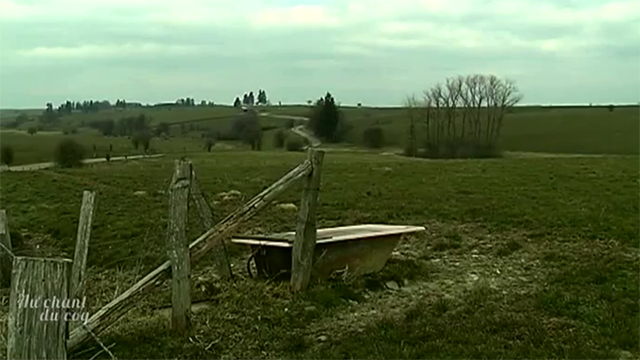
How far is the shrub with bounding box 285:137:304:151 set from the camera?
52.6 m

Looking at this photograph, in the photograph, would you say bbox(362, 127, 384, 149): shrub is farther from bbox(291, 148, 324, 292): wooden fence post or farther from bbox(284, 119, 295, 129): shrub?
bbox(291, 148, 324, 292): wooden fence post

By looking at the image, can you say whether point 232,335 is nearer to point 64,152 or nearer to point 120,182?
point 120,182

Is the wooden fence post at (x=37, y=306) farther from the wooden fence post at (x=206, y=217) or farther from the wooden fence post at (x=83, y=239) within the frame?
the wooden fence post at (x=206, y=217)

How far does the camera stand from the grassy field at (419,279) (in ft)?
22.5

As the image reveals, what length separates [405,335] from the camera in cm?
698

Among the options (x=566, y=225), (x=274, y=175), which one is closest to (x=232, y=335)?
(x=566, y=225)

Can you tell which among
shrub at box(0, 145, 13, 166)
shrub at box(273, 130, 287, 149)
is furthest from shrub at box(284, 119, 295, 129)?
shrub at box(0, 145, 13, 166)

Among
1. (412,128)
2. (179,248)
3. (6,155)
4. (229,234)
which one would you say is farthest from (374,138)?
(179,248)

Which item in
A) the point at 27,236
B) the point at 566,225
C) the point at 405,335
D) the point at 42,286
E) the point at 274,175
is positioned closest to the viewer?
the point at 42,286

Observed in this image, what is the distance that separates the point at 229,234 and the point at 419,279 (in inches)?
113

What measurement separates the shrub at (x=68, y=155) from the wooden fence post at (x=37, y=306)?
30896mm

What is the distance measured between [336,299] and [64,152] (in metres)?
27.8

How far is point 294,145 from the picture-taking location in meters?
53.6

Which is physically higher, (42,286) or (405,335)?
(42,286)
